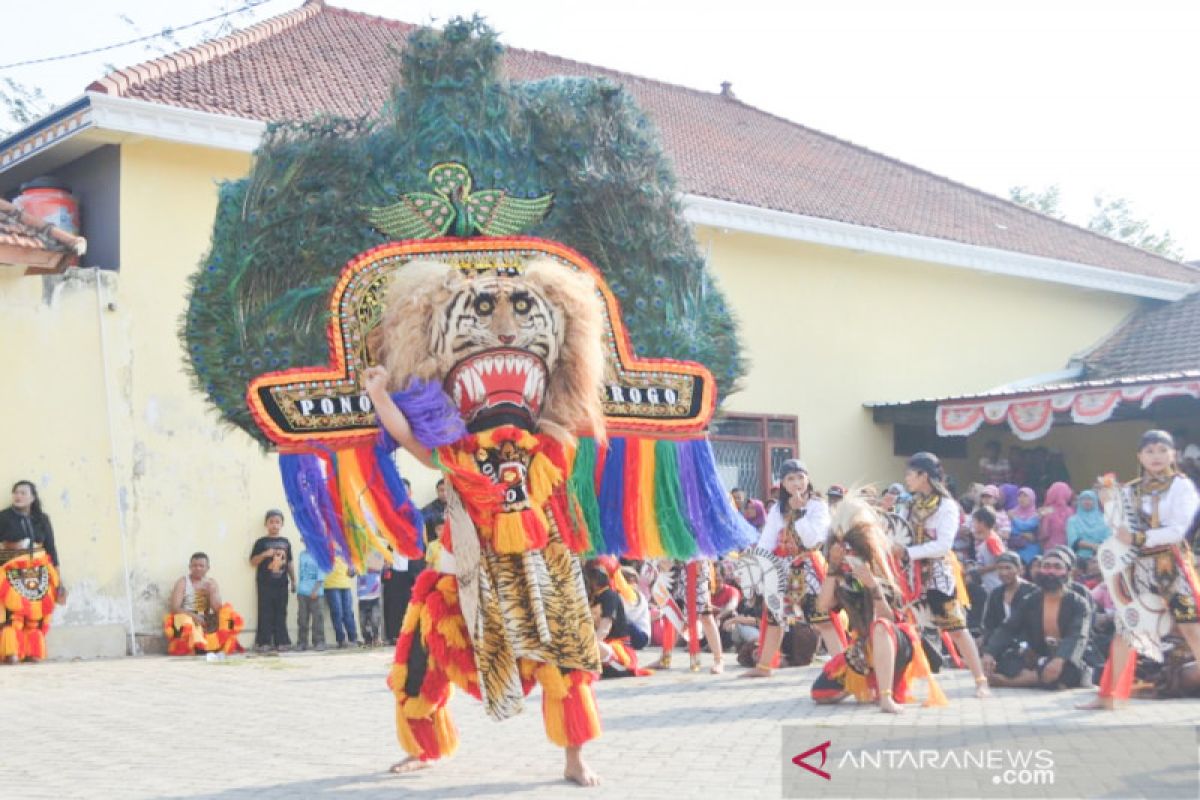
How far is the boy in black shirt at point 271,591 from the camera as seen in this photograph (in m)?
14.3

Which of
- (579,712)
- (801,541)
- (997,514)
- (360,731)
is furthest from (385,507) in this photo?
(997,514)

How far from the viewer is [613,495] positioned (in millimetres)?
6840

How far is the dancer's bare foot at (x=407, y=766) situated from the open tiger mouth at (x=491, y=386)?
1.58 m

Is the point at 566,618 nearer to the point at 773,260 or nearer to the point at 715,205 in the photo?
the point at 715,205

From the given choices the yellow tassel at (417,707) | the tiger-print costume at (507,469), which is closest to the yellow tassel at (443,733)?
the yellow tassel at (417,707)

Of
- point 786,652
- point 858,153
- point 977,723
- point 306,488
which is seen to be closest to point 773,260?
point 858,153

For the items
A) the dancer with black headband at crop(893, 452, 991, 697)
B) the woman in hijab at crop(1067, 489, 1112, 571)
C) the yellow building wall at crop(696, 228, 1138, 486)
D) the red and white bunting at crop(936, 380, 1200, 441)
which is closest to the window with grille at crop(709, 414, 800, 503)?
the yellow building wall at crop(696, 228, 1138, 486)

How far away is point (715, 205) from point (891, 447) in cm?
512

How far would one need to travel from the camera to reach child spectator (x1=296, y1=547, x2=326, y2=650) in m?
14.5

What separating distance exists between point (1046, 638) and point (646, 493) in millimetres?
4873

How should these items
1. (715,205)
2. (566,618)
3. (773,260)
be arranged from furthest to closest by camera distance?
(773,260)
(715,205)
(566,618)

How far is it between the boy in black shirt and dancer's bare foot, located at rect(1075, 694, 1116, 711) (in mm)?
8251

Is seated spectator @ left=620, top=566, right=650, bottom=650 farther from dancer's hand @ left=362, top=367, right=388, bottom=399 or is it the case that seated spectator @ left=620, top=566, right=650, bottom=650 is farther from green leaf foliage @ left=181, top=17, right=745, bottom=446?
dancer's hand @ left=362, top=367, right=388, bottom=399

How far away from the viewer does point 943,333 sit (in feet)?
69.3
